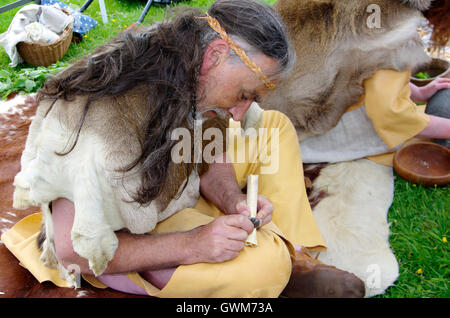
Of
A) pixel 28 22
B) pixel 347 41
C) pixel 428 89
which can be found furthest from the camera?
pixel 28 22

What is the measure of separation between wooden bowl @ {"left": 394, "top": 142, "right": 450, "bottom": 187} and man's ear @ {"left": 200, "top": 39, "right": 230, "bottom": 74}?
4.71ft

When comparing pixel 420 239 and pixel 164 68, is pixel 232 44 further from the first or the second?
pixel 420 239

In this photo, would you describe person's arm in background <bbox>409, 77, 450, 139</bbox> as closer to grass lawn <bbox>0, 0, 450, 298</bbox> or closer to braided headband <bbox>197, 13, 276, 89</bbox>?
grass lawn <bbox>0, 0, 450, 298</bbox>

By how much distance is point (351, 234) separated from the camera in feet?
6.83

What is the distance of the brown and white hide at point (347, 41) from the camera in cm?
212

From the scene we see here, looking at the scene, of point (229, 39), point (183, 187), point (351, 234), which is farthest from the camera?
point (351, 234)

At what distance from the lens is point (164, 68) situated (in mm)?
1343

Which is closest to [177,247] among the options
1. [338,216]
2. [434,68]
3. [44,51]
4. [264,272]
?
[264,272]

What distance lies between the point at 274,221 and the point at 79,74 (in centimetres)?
97

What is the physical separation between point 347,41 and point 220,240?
1.26 metres

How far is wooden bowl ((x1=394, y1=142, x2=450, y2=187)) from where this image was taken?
2.33 m
